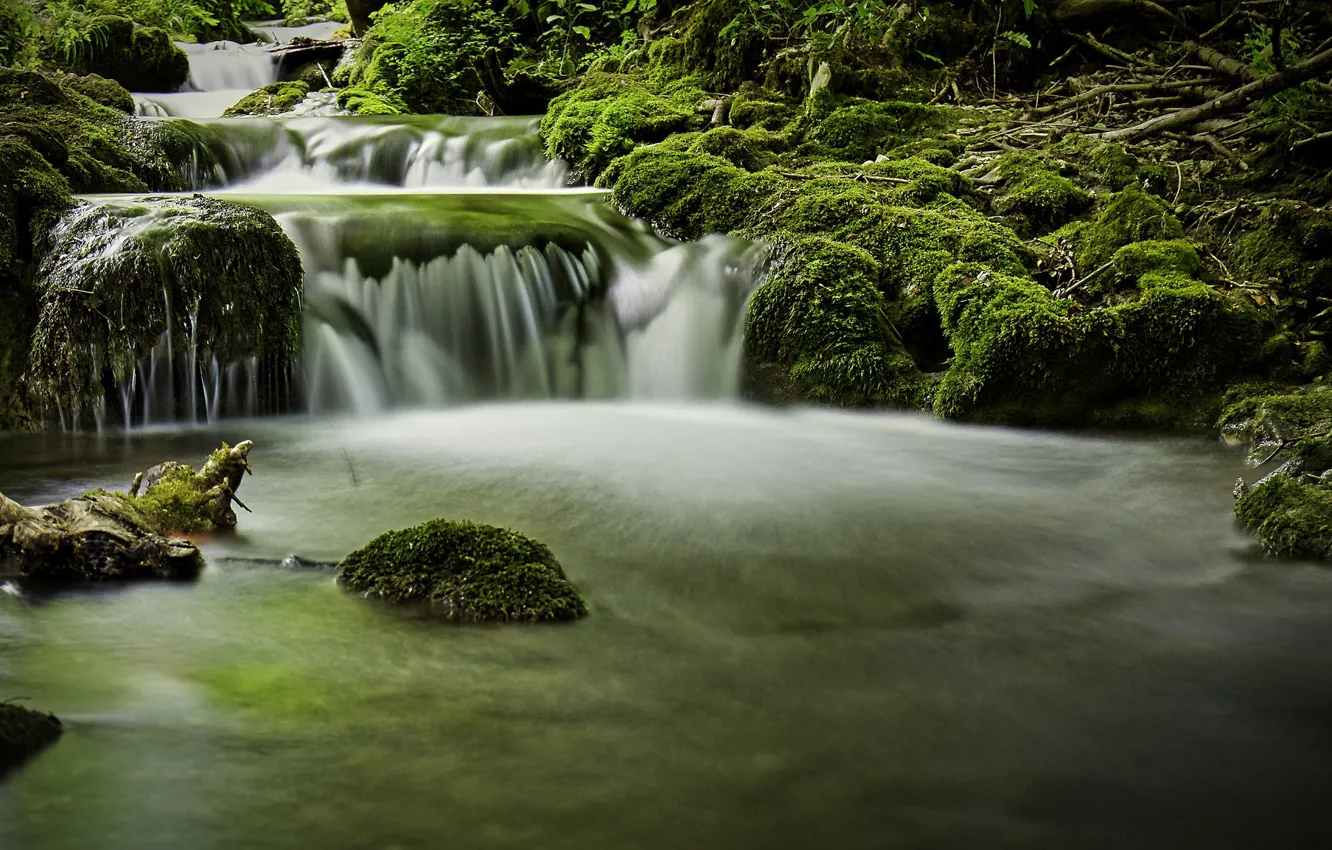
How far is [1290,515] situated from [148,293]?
6724 millimetres

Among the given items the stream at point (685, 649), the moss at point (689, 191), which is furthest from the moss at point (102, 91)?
the moss at point (689, 191)

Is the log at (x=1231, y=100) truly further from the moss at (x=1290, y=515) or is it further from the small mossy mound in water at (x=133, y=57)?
the small mossy mound in water at (x=133, y=57)

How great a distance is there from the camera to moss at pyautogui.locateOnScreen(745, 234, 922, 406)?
293 inches

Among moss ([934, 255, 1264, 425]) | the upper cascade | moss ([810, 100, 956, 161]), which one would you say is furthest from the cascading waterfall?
moss ([810, 100, 956, 161])

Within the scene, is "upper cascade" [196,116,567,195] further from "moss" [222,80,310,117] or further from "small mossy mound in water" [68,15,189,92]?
"small mossy mound in water" [68,15,189,92]

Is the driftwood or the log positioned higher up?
the log

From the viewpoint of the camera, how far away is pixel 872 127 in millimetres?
10008

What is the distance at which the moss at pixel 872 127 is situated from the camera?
9852mm

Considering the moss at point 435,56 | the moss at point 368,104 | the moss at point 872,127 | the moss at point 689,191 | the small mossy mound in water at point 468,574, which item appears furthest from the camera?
the moss at point 435,56

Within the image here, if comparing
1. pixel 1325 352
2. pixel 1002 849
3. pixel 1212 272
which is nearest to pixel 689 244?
pixel 1212 272

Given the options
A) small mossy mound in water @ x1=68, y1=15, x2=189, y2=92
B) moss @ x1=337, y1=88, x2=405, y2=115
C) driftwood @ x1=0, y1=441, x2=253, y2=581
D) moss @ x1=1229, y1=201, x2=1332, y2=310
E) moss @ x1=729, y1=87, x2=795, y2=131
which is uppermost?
small mossy mound in water @ x1=68, y1=15, x2=189, y2=92

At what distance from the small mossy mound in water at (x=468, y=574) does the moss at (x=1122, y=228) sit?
5.32 metres

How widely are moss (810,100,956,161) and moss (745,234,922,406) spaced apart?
2377 millimetres

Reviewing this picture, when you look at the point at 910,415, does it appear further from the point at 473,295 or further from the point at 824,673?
the point at 824,673
